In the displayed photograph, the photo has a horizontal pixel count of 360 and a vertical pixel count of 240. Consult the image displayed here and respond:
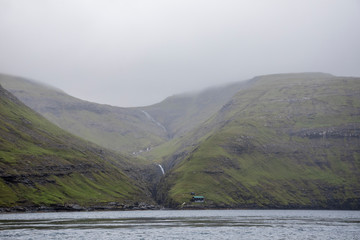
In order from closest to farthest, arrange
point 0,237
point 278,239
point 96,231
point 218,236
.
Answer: point 0,237 → point 278,239 → point 218,236 → point 96,231

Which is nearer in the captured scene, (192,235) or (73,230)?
(192,235)

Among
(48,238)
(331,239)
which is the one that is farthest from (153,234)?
(331,239)

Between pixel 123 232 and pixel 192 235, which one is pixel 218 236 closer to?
pixel 192 235

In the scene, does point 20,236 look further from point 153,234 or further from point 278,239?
point 278,239

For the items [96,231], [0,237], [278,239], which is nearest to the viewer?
→ [0,237]

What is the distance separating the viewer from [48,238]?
99.0m

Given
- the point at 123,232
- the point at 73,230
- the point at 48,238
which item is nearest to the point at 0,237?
the point at 48,238

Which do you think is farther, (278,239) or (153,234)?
(153,234)

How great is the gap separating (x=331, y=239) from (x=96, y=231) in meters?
65.7

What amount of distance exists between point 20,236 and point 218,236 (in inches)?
2028

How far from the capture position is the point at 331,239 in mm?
105500

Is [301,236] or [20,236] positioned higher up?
[20,236]

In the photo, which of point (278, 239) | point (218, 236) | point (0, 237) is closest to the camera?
point (0, 237)

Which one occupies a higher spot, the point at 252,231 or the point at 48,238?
the point at 48,238
